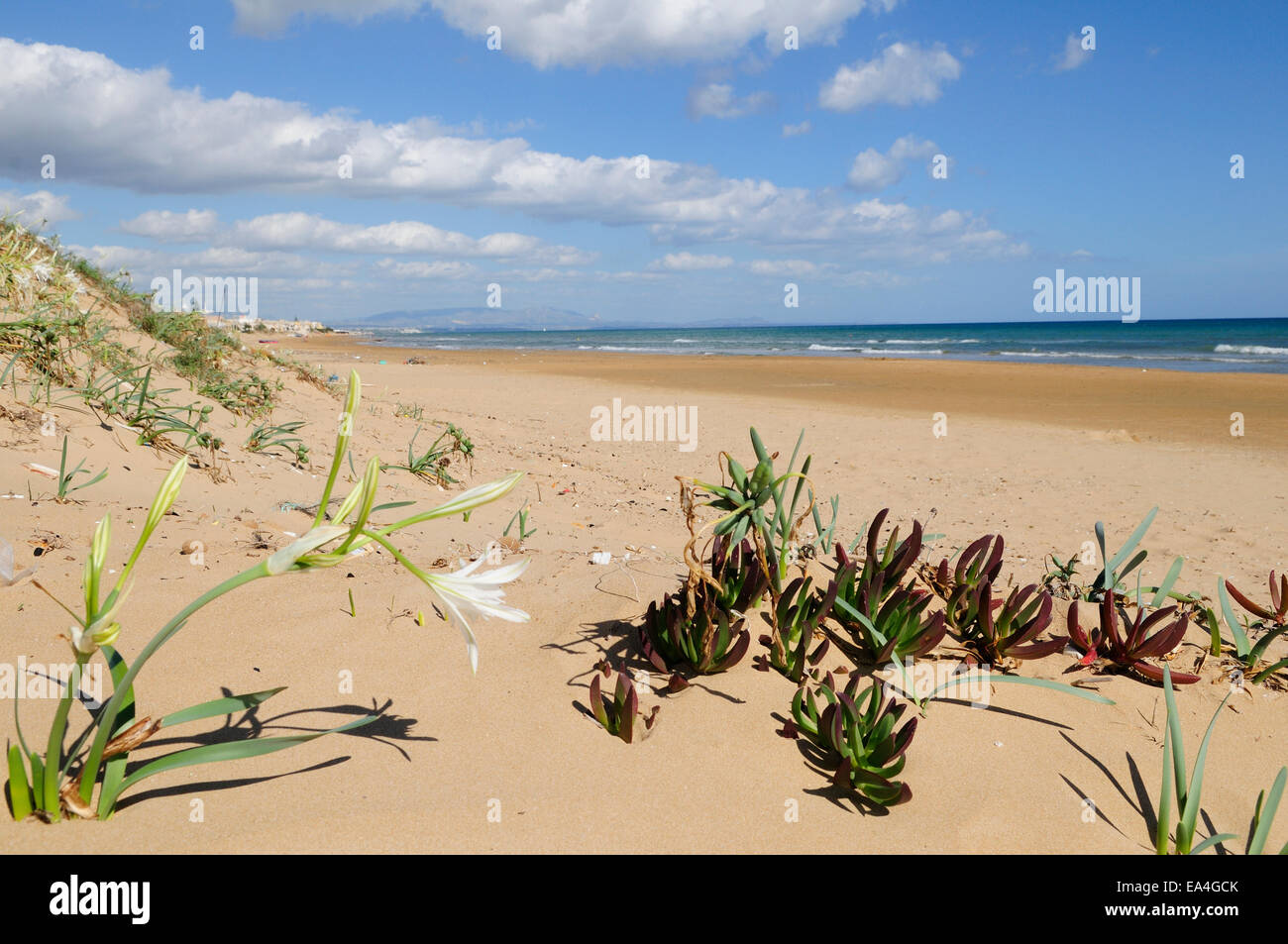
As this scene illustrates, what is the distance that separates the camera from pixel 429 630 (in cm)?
242

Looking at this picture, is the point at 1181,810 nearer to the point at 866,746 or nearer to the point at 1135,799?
the point at 1135,799

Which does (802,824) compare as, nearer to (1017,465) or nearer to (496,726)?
(496,726)

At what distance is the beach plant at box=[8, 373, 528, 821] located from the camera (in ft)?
3.86

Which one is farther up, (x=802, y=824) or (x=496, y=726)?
(x=496, y=726)

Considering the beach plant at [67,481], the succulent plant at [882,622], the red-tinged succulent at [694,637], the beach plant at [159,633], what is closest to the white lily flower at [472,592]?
the beach plant at [159,633]

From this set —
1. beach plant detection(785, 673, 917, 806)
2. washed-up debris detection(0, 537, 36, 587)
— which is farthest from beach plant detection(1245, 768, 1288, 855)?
washed-up debris detection(0, 537, 36, 587)

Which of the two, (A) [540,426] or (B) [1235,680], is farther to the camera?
(A) [540,426]

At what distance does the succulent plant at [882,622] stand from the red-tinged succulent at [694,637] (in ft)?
1.23

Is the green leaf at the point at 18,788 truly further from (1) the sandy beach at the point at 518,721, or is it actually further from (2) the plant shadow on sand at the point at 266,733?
(2) the plant shadow on sand at the point at 266,733

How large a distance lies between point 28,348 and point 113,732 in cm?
366

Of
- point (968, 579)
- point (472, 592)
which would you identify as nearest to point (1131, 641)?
point (968, 579)

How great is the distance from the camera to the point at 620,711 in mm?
2016

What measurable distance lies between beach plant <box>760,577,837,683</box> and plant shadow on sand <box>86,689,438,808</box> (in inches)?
41.1
